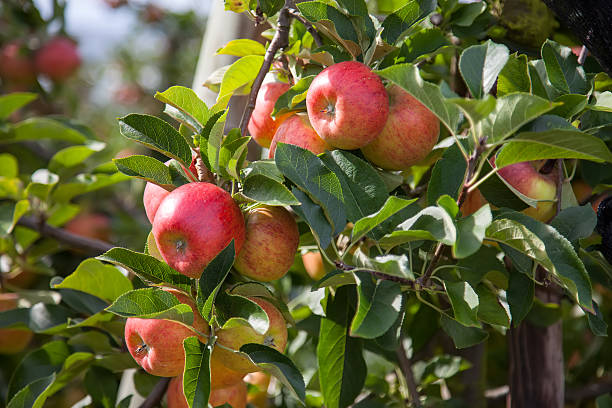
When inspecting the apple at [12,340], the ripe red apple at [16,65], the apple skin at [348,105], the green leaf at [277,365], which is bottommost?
the apple at [12,340]

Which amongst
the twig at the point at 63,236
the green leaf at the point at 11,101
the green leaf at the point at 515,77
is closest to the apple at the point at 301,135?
the green leaf at the point at 515,77

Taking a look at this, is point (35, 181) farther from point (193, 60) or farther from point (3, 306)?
point (193, 60)

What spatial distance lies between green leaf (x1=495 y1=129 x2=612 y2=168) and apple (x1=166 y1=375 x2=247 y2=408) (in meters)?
0.48

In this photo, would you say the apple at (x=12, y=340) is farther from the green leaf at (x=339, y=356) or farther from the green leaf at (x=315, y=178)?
the green leaf at (x=315, y=178)

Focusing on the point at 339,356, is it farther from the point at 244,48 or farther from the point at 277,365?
the point at 244,48

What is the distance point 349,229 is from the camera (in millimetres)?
795

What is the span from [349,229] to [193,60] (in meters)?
1.98

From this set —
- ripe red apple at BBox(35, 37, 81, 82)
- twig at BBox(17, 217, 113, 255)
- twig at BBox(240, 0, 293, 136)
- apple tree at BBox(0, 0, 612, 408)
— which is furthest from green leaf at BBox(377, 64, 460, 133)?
ripe red apple at BBox(35, 37, 81, 82)

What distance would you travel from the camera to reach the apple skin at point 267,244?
26.3 inches

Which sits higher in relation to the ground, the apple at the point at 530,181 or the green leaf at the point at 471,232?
the green leaf at the point at 471,232

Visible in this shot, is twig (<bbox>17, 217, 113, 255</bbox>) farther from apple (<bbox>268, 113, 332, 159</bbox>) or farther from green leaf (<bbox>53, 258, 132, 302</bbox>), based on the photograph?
apple (<bbox>268, 113, 332, 159</bbox>)

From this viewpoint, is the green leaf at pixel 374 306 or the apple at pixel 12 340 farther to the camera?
the apple at pixel 12 340

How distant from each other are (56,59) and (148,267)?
1.58m

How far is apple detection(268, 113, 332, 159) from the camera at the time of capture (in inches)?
28.0
